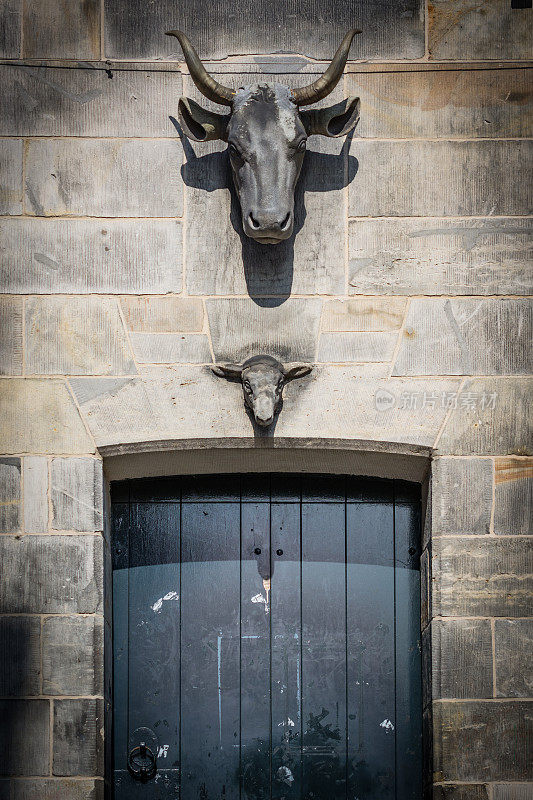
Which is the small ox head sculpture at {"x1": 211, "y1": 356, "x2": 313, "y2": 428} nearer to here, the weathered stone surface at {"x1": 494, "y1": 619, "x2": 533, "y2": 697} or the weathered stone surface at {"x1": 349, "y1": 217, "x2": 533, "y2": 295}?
the weathered stone surface at {"x1": 349, "y1": 217, "x2": 533, "y2": 295}

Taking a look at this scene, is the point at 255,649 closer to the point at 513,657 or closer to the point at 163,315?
the point at 513,657

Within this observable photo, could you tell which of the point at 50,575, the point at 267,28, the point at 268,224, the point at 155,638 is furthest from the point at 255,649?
the point at 267,28

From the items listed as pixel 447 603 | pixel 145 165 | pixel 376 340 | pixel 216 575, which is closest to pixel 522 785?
pixel 447 603

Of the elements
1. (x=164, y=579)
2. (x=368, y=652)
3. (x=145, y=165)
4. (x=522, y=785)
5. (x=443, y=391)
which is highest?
(x=145, y=165)

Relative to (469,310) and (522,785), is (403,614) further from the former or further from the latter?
(469,310)

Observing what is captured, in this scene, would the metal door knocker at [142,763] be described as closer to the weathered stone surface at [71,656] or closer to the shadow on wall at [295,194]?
the weathered stone surface at [71,656]

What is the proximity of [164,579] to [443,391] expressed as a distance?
1.55m

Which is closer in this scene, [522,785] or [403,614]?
[522,785]

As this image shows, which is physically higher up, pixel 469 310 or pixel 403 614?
pixel 469 310

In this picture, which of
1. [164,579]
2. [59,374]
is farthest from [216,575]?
[59,374]

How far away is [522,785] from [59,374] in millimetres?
2631

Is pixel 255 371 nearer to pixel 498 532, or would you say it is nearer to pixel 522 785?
pixel 498 532

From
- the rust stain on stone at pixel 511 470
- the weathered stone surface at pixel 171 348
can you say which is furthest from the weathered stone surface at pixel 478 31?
the rust stain on stone at pixel 511 470

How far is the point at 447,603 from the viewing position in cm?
486
